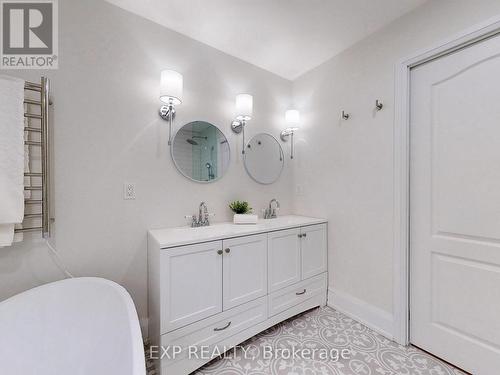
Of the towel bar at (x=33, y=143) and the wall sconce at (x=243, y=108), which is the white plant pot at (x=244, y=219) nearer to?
the wall sconce at (x=243, y=108)

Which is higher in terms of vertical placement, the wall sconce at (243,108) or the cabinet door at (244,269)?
the wall sconce at (243,108)

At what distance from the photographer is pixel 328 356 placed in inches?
56.2

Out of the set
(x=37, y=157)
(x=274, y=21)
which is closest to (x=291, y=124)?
(x=274, y=21)

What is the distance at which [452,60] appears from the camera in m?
1.35

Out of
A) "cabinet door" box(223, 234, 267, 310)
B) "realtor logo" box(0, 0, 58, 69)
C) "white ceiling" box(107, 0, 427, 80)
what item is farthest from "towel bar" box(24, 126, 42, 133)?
"cabinet door" box(223, 234, 267, 310)

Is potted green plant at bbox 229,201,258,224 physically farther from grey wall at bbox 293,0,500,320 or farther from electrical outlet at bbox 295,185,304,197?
grey wall at bbox 293,0,500,320

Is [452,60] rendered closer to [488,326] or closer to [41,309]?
[488,326]

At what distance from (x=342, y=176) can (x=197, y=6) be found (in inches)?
67.3

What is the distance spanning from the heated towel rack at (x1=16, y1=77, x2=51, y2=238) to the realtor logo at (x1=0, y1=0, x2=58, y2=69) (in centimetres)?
18

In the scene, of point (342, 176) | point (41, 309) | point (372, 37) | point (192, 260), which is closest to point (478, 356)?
point (342, 176)

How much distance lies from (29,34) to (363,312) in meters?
3.00

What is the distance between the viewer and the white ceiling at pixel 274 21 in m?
1.49

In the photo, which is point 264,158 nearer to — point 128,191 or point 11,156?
point 128,191

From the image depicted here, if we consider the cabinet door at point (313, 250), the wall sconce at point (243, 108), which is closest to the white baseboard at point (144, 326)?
the cabinet door at point (313, 250)
